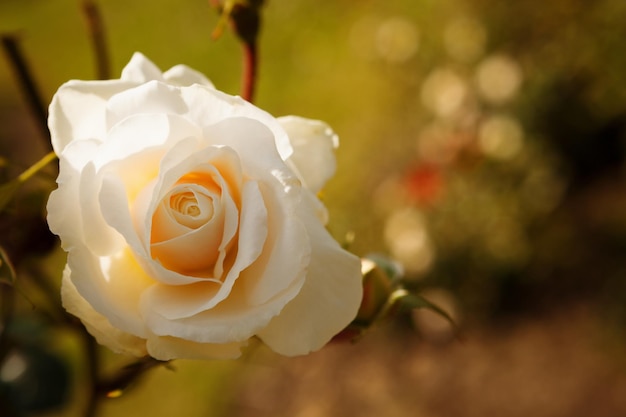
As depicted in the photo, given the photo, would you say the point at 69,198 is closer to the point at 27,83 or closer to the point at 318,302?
the point at 318,302

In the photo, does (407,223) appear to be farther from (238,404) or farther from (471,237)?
(238,404)

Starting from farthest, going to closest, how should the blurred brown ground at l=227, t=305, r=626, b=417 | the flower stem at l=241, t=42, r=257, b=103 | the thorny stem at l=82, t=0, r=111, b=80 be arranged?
1. the blurred brown ground at l=227, t=305, r=626, b=417
2. the thorny stem at l=82, t=0, r=111, b=80
3. the flower stem at l=241, t=42, r=257, b=103

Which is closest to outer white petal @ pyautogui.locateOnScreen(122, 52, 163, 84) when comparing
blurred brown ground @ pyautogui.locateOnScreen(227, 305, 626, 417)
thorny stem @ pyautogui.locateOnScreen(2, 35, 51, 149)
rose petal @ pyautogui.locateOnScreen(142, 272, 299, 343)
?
rose petal @ pyautogui.locateOnScreen(142, 272, 299, 343)

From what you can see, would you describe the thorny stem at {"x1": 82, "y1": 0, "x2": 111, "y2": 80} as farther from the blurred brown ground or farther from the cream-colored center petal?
the blurred brown ground

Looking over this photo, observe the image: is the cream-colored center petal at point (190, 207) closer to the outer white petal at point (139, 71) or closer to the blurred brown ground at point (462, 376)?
the outer white petal at point (139, 71)

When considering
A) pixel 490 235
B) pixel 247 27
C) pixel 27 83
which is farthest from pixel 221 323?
pixel 490 235

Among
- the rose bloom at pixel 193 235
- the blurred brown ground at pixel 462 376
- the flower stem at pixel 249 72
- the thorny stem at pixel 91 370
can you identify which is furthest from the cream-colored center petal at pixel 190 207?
the blurred brown ground at pixel 462 376
